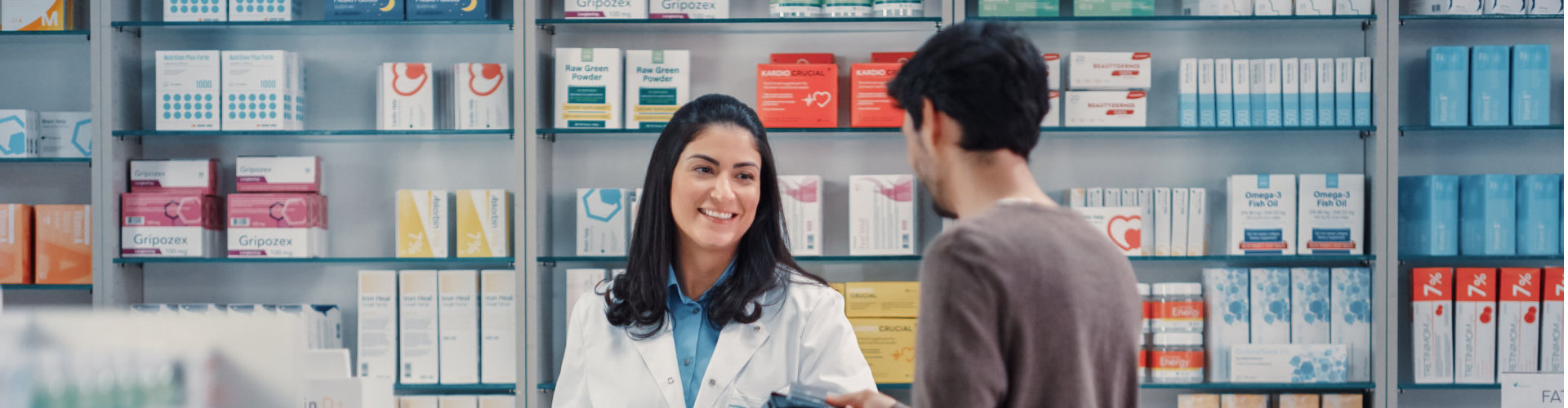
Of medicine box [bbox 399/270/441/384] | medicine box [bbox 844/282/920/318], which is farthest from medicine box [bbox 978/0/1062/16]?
medicine box [bbox 399/270/441/384]

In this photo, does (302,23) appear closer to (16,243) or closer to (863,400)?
(16,243)

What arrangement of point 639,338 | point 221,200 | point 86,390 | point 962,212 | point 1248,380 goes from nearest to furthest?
1. point 86,390
2. point 962,212
3. point 639,338
4. point 1248,380
5. point 221,200

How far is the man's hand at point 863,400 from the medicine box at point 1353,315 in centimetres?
235

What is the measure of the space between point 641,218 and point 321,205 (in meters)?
1.73

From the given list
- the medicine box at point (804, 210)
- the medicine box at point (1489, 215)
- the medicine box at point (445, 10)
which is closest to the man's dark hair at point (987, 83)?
the medicine box at point (804, 210)

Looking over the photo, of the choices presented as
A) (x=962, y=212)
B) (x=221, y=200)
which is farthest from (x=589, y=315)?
(x=221, y=200)

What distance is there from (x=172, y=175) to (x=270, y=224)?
37 cm

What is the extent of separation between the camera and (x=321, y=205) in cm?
334

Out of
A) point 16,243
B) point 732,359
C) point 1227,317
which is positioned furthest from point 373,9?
point 1227,317

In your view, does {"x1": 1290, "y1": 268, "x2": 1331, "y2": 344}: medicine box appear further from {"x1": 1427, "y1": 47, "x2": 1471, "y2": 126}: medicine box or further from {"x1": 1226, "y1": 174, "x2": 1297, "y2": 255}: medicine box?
{"x1": 1427, "y1": 47, "x2": 1471, "y2": 126}: medicine box

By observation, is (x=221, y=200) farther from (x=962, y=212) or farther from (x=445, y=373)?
(x=962, y=212)

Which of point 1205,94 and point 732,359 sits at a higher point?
point 1205,94

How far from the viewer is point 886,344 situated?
3.13 meters

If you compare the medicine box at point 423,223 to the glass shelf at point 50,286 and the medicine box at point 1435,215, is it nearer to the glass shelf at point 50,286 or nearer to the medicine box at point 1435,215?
the glass shelf at point 50,286
